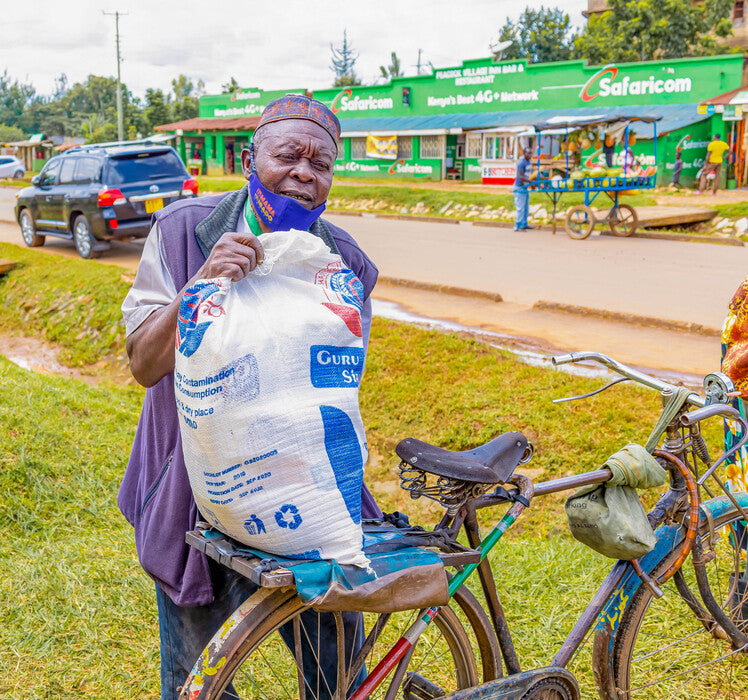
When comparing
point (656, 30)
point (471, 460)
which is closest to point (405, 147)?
point (656, 30)

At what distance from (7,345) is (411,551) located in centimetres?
978

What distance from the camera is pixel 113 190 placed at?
12625 millimetres

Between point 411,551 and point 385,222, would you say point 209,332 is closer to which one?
point 411,551

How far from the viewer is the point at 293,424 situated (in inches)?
64.3

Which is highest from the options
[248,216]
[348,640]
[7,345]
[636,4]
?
Result: [636,4]

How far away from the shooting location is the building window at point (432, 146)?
32312 mm

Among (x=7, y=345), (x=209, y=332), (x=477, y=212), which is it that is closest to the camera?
(x=209, y=332)

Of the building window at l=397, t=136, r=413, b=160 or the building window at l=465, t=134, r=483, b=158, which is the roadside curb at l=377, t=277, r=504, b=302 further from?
the building window at l=397, t=136, r=413, b=160

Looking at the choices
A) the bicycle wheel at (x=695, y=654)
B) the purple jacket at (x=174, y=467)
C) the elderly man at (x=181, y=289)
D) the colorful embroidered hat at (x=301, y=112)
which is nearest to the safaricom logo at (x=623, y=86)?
the bicycle wheel at (x=695, y=654)

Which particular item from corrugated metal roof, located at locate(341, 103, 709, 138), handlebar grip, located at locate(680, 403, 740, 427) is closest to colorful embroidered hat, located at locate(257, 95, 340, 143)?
handlebar grip, located at locate(680, 403, 740, 427)

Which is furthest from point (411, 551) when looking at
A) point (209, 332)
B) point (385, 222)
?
point (385, 222)

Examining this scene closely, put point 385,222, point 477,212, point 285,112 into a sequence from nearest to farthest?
point 285,112, point 385,222, point 477,212

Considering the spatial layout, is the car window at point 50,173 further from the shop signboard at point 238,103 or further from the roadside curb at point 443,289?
the shop signboard at point 238,103

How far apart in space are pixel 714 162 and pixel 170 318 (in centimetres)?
2412
